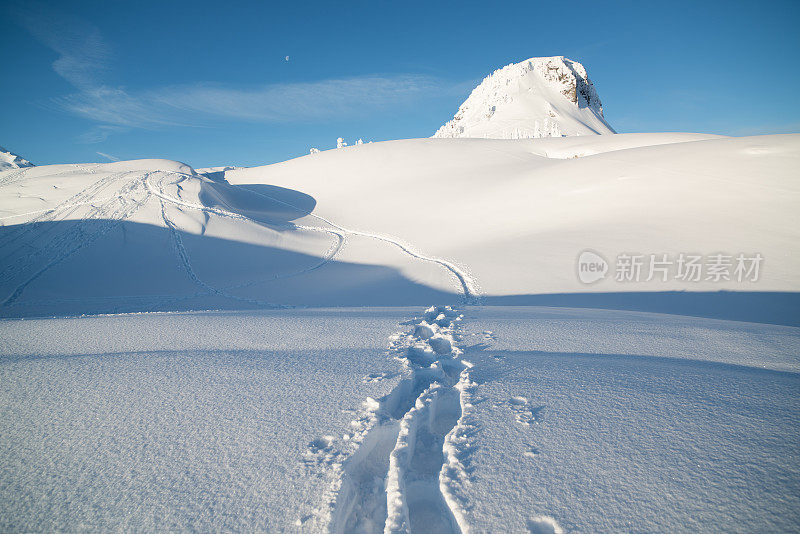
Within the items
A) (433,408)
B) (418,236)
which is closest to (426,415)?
(433,408)

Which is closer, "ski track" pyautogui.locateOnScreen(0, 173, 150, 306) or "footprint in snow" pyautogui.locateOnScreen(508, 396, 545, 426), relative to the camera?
"footprint in snow" pyautogui.locateOnScreen(508, 396, 545, 426)

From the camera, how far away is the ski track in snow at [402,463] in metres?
1.56

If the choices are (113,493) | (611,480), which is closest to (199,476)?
(113,493)

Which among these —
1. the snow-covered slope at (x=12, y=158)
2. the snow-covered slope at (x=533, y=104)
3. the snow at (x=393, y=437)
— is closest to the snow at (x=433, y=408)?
the snow at (x=393, y=437)

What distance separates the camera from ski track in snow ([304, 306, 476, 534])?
1.56 metres

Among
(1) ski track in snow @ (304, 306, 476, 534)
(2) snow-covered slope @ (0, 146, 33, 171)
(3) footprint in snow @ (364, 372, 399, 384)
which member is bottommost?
(1) ski track in snow @ (304, 306, 476, 534)

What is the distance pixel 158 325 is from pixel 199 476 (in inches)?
105

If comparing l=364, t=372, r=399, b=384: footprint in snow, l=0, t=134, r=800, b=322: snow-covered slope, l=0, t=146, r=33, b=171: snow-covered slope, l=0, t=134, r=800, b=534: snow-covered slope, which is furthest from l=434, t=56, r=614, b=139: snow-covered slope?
l=0, t=146, r=33, b=171: snow-covered slope

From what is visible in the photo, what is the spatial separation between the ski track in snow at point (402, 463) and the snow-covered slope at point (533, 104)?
62675 millimetres

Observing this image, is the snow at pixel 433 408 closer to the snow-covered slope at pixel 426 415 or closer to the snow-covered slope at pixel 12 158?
the snow-covered slope at pixel 426 415

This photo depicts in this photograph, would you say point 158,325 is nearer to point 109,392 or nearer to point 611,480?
point 109,392

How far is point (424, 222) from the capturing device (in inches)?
578

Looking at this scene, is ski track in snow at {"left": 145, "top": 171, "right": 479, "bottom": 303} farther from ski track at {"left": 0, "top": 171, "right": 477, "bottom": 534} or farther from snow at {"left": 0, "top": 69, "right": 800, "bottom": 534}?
ski track at {"left": 0, "top": 171, "right": 477, "bottom": 534}

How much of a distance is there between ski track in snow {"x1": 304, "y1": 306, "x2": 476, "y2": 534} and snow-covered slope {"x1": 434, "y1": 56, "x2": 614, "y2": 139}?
206 ft
